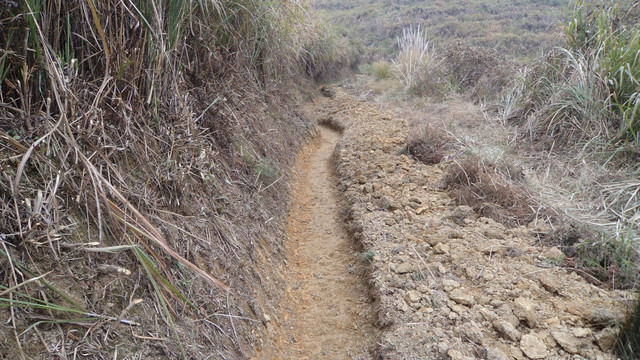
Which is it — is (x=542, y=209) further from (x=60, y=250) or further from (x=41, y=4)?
(x=41, y=4)

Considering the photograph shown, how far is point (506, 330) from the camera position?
2359 mm

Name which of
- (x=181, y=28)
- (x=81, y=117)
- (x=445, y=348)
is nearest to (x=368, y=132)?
(x=181, y=28)

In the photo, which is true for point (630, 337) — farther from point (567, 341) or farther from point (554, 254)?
point (554, 254)

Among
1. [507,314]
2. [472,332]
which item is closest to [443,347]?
[472,332]

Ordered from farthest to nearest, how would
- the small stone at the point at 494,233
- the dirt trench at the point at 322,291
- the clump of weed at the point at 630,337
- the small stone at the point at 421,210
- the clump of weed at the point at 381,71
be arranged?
the clump of weed at the point at 381,71
the small stone at the point at 421,210
the small stone at the point at 494,233
the dirt trench at the point at 322,291
the clump of weed at the point at 630,337

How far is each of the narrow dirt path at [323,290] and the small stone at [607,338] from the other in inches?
52.7

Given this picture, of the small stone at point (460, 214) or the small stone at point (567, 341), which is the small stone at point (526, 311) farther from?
the small stone at point (460, 214)

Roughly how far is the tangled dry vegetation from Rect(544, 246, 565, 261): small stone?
2.27m

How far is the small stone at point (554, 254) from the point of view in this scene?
9.74 ft

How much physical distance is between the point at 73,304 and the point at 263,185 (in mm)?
2718

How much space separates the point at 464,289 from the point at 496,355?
619 millimetres

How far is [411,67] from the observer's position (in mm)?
10016

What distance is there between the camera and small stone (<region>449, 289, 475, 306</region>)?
2.66m

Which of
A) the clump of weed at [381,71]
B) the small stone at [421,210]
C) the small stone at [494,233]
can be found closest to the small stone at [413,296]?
the small stone at [494,233]
